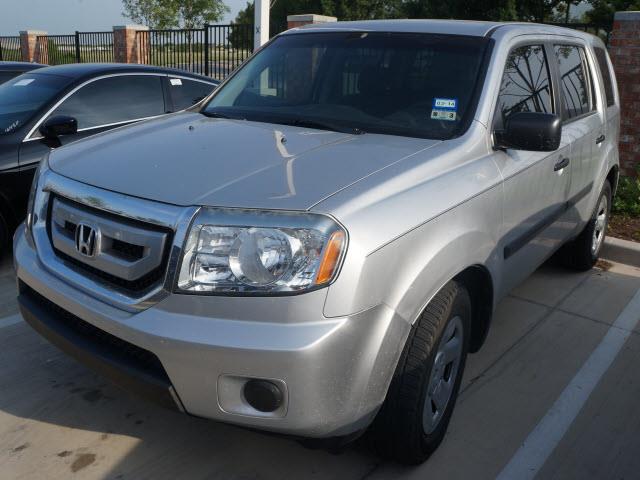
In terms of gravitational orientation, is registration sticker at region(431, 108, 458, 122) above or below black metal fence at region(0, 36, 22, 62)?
below

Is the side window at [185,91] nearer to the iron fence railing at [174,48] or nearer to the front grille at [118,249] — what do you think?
the front grille at [118,249]

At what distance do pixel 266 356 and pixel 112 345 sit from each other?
0.70m

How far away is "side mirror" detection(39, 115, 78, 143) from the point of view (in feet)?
15.7

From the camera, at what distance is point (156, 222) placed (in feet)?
7.48

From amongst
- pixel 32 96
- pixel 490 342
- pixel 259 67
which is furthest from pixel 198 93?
pixel 490 342

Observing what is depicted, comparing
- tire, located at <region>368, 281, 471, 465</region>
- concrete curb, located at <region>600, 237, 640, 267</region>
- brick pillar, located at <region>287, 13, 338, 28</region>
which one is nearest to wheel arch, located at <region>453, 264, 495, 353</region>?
tire, located at <region>368, 281, 471, 465</region>

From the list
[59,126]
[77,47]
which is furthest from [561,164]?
[77,47]

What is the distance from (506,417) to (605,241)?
10.9ft

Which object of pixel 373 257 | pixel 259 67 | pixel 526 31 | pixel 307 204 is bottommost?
pixel 373 257

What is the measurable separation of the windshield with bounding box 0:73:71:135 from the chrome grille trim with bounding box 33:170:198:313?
8.30 feet

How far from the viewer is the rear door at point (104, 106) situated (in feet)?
16.5

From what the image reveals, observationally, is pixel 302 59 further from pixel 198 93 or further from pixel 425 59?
pixel 198 93

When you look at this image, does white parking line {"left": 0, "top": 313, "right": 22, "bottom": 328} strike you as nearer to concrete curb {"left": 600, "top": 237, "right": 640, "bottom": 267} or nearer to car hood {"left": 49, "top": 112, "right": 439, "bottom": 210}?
car hood {"left": 49, "top": 112, "right": 439, "bottom": 210}

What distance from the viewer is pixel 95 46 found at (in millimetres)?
18828
